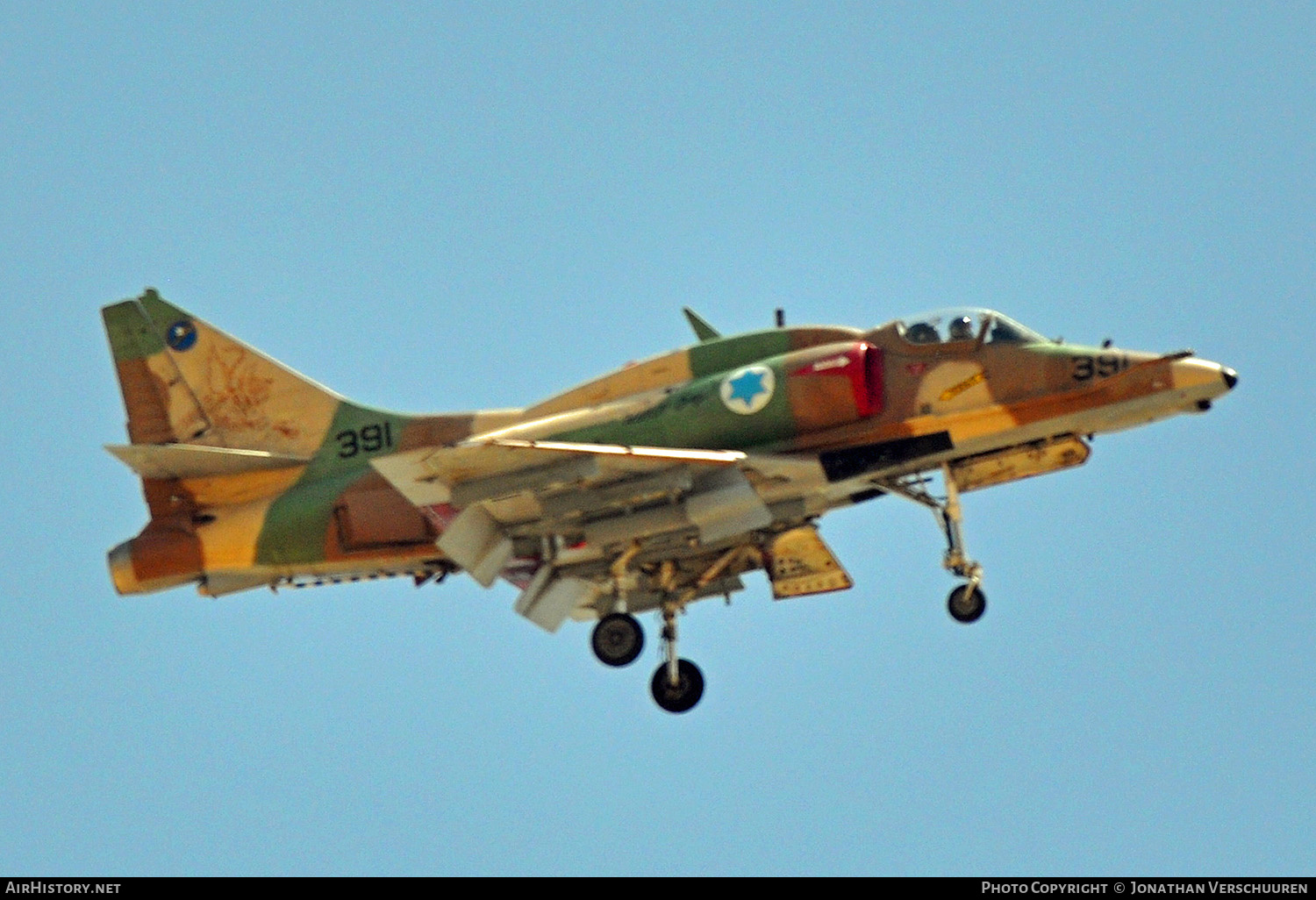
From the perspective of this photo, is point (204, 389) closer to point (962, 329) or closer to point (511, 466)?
point (511, 466)

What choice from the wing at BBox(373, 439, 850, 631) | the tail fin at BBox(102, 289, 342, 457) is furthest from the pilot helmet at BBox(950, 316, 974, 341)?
the tail fin at BBox(102, 289, 342, 457)

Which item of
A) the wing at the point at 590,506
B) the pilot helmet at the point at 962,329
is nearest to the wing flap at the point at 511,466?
the wing at the point at 590,506

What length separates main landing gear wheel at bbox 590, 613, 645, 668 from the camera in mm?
27375

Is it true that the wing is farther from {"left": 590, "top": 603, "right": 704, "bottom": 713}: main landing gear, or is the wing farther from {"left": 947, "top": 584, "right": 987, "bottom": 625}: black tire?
{"left": 947, "top": 584, "right": 987, "bottom": 625}: black tire

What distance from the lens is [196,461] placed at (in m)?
27.9

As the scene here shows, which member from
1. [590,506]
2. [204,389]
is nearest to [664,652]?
[590,506]

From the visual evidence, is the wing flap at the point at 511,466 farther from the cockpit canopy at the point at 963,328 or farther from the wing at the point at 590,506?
the cockpit canopy at the point at 963,328

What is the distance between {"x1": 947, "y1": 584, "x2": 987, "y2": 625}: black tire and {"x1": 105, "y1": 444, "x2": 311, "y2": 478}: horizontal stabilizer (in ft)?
26.3

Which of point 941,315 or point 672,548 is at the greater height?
point 941,315

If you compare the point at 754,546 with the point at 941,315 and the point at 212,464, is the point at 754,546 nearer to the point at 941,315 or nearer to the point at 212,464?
the point at 941,315
